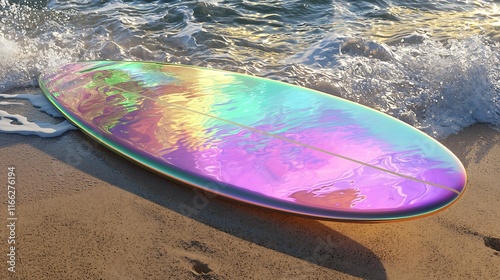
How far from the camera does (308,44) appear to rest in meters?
3.58

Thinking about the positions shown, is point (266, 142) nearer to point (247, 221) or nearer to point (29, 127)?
point (247, 221)

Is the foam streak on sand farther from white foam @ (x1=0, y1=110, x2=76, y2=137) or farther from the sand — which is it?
the sand

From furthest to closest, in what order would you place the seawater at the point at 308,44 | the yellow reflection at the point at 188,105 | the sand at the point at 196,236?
the seawater at the point at 308,44 < the yellow reflection at the point at 188,105 < the sand at the point at 196,236

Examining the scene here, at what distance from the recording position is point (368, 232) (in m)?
1.69

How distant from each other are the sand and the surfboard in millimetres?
93

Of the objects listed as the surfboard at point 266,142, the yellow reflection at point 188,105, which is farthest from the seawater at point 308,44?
the yellow reflection at point 188,105

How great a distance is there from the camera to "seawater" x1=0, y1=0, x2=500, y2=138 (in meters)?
2.71

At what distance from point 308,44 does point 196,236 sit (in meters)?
2.31

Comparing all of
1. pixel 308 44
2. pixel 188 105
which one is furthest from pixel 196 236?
pixel 308 44

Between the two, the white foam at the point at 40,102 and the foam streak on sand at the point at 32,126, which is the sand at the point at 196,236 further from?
the white foam at the point at 40,102

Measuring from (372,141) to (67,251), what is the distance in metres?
1.28

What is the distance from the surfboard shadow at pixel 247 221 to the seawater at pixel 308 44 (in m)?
0.48

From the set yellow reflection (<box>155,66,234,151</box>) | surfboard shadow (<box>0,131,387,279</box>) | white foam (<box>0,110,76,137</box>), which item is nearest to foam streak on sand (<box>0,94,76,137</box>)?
white foam (<box>0,110,76,137</box>)

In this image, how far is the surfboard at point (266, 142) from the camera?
5.63ft
